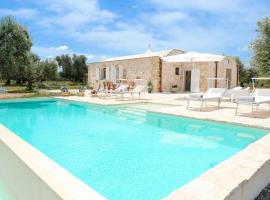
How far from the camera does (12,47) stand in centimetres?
1769

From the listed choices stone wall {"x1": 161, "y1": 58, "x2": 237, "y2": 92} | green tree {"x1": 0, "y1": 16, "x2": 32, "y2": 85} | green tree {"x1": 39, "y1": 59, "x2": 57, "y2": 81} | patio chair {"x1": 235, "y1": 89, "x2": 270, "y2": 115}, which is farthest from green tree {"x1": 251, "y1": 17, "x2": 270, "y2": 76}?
green tree {"x1": 39, "y1": 59, "x2": 57, "y2": 81}

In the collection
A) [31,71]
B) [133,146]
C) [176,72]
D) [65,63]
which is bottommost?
[133,146]

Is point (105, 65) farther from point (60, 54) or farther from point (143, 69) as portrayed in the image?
point (60, 54)

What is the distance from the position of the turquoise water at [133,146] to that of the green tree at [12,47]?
30.2 ft

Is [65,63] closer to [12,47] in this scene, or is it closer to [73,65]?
[73,65]

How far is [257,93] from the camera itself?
29.2 ft

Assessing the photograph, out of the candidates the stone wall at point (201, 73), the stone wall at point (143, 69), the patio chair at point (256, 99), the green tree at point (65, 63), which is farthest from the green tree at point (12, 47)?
the patio chair at point (256, 99)

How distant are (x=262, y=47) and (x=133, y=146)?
31.7 feet

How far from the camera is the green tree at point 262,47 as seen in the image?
12.3 m

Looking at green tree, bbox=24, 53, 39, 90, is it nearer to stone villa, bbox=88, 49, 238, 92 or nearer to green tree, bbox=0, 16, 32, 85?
green tree, bbox=0, 16, 32, 85

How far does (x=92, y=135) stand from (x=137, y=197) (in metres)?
3.63

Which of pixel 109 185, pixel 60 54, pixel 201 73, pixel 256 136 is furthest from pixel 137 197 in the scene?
pixel 60 54

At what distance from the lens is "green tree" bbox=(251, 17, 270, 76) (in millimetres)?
12336

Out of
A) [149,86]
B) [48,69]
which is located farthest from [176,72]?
[48,69]
